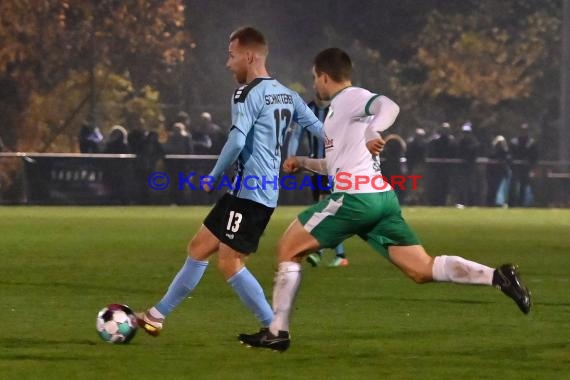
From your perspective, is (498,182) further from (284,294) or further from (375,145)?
(375,145)

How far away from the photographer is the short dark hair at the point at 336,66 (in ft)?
A: 32.7

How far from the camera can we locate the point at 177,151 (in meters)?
37.4

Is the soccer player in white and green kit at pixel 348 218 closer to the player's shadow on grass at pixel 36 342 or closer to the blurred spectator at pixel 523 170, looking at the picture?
the player's shadow on grass at pixel 36 342

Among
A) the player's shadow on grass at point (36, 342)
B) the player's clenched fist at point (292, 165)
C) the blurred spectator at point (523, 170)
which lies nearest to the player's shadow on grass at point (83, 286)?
the player's shadow on grass at point (36, 342)

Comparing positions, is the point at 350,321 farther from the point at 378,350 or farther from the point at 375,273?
the point at 375,273

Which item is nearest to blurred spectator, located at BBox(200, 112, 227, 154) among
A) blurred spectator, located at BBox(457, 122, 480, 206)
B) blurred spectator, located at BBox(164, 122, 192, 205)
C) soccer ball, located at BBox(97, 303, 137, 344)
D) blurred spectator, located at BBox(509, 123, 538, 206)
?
blurred spectator, located at BBox(164, 122, 192, 205)

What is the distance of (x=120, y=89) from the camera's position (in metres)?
42.7

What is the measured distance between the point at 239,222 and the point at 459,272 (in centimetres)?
143

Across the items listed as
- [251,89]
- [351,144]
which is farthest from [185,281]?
[351,144]

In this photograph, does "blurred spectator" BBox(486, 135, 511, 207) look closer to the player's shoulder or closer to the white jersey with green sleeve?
the player's shoulder

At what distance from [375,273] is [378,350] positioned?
6886mm

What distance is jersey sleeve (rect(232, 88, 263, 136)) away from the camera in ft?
32.9

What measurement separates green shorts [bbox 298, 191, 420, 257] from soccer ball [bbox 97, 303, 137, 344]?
1.36m

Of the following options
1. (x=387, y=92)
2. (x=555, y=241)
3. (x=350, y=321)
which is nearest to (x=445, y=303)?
(x=350, y=321)
